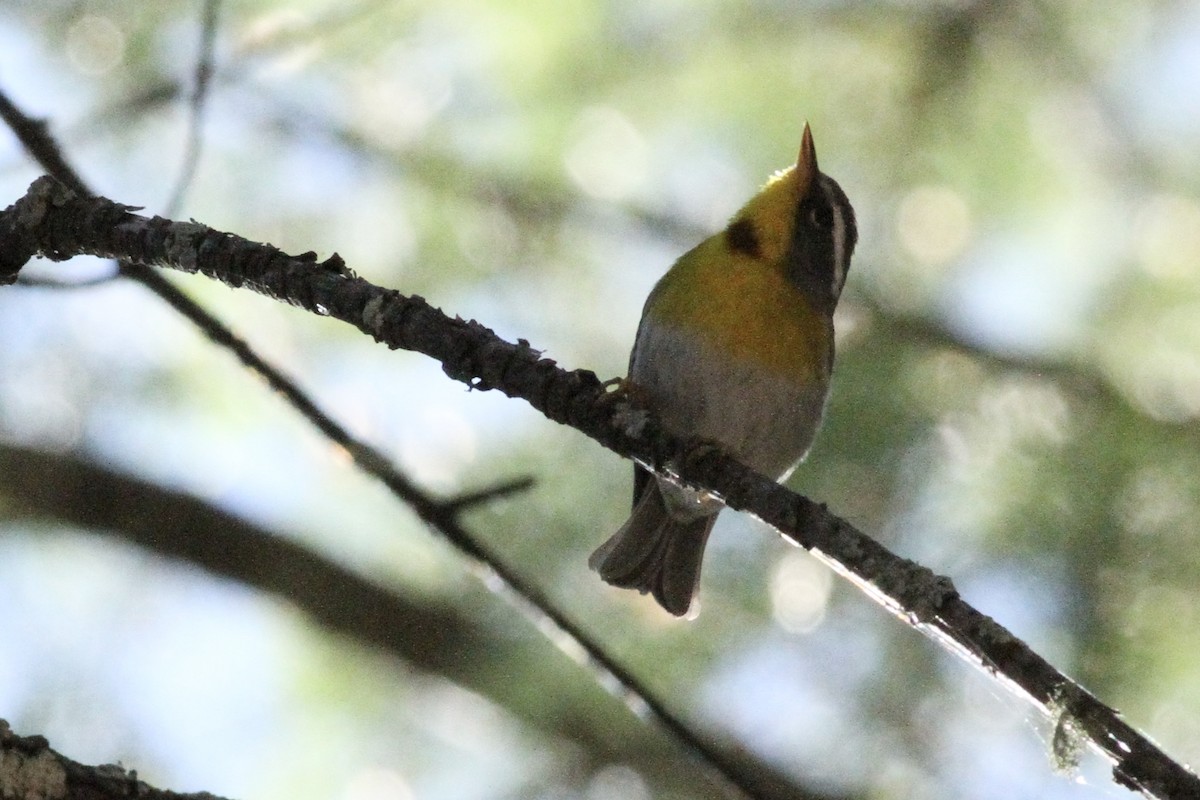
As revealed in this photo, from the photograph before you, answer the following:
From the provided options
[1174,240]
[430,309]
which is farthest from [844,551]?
[1174,240]

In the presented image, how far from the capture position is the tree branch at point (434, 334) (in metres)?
2.21

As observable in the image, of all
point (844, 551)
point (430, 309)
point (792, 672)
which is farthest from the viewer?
point (792, 672)

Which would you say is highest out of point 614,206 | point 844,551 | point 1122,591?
point 614,206

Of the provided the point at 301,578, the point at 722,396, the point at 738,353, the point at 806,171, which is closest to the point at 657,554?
the point at 722,396

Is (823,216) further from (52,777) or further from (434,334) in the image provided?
(52,777)

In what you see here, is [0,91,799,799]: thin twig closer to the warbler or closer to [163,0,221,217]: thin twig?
[163,0,221,217]: thin twig

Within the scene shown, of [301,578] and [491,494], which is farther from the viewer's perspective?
[301,578]

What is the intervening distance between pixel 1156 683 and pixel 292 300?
8.36 feet

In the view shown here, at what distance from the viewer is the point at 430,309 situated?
7.88ft

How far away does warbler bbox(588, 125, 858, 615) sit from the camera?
3.61 metres

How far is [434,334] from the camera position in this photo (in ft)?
7.79

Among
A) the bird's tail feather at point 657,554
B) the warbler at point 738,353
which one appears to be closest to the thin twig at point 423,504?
the warbler at point 738,353

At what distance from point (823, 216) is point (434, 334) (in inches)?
78.9

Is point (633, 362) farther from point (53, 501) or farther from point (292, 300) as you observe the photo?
point (53, 501)
